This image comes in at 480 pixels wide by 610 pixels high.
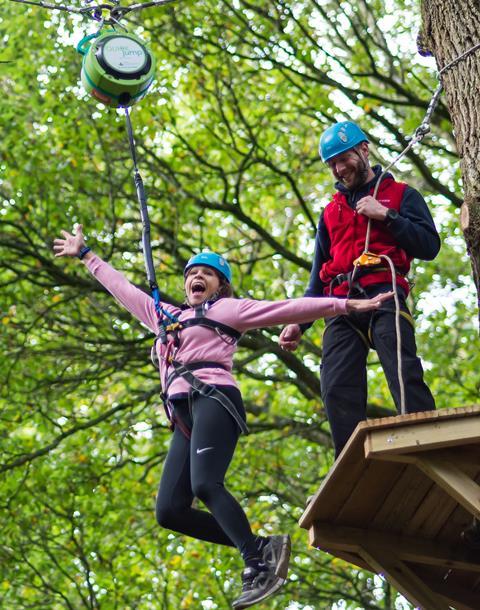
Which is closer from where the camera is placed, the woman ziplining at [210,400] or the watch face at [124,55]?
the woman ziplining at [210,400]

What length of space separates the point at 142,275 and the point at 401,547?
225 inches

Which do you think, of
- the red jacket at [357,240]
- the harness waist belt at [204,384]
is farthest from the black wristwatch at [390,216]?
the harness waist belt at [204,384]

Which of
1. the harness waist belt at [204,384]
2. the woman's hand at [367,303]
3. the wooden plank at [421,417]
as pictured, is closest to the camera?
the wooden plank at [421,417]

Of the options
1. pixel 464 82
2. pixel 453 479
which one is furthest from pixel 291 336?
pixel 464 82

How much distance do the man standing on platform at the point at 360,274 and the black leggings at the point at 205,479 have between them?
469 millimetres

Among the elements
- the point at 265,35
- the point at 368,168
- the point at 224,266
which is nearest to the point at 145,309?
the point at 224,266

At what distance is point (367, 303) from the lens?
14.7 ft

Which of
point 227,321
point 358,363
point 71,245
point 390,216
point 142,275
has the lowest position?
point 358,363

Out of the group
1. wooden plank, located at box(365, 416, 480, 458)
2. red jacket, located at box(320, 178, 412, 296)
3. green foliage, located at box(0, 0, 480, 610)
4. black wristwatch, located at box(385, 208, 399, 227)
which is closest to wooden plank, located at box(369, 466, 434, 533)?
wooden plank, located at box(365, 416, 480, 458)

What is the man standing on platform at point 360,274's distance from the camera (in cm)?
470

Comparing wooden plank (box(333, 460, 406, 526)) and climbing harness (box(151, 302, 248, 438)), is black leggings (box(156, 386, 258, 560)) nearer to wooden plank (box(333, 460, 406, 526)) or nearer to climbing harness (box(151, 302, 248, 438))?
climbing harness (box(151, 302, 248, 438))

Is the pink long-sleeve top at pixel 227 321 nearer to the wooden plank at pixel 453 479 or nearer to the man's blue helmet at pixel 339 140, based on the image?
the man's blue helmet at pixel 339 140

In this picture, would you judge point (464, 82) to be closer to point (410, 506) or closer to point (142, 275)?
point (410, 506)

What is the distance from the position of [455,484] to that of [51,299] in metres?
6.45
